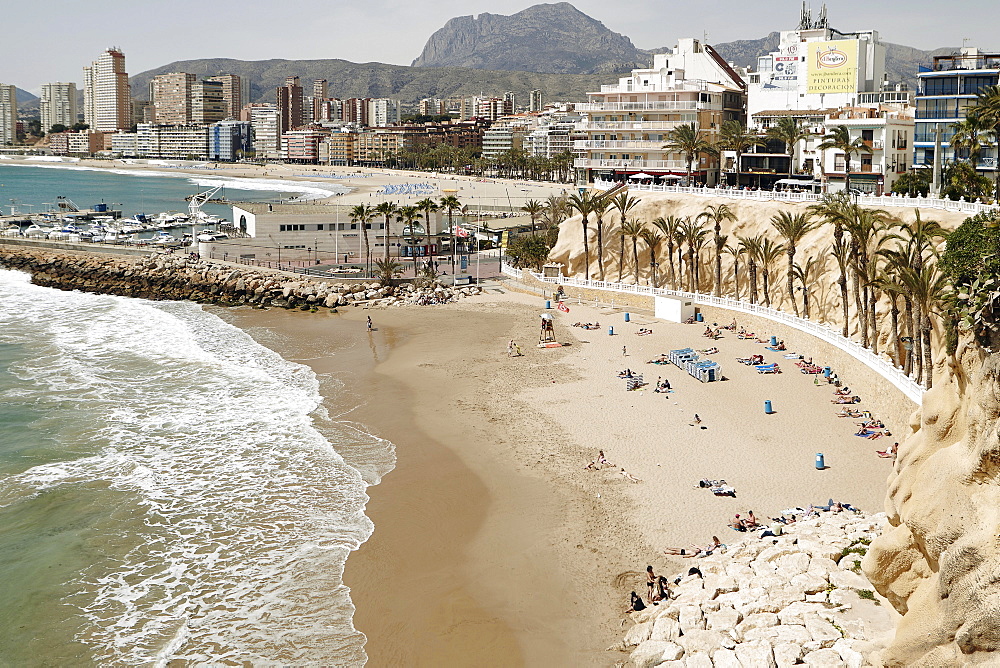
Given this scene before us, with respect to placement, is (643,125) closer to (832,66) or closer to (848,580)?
(832,66)

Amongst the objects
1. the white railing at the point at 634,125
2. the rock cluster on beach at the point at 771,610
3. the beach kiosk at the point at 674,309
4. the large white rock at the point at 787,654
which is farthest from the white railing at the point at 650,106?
the large white rock at the point at 787,654

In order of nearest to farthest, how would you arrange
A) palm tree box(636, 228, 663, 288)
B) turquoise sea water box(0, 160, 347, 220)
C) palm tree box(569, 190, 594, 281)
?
palm tree box(636, 228, 663, 288), palm tree box(569, 190, 594, 281), turquoise sea water box(0, 160, 347, 220)

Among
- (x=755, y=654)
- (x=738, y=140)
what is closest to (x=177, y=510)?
(x=755, y=654)

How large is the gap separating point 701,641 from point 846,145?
44316 millimetres

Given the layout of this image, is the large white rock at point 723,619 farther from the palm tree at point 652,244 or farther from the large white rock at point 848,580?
the palm tree at point 652,244

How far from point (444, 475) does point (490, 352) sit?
48.9 feet

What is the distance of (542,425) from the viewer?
95.1ft

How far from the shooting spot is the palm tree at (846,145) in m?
53.0

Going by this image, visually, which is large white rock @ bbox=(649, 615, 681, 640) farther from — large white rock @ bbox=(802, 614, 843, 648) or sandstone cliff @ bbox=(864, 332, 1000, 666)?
sandstone cliff @ bbox=(864, 332, 1000, 666)

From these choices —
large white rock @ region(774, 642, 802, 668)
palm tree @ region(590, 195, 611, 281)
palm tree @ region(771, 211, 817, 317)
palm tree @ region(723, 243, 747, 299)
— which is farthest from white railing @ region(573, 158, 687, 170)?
large white rock @ region(774, 642, 802, 668)

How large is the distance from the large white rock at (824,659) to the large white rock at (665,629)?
2.63 meters

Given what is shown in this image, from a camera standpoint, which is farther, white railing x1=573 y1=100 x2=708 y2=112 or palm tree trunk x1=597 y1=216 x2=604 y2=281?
white railing x1=573 y1=100 x2=708 y2=112

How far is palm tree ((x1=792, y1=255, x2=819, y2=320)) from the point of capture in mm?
39656

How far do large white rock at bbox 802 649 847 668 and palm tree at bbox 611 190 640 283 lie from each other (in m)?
39.5
